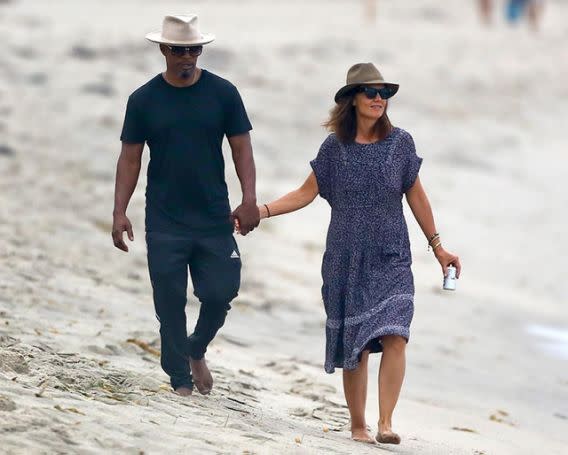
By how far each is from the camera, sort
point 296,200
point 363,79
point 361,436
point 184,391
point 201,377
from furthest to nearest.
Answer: point 201,377 < point 184,391 < point 296,200 < point 361,436 < point 363,79

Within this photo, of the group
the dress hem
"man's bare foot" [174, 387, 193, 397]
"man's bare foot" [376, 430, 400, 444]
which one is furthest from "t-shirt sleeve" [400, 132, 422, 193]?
"man's bare foot" [174, 387, 193, 397]

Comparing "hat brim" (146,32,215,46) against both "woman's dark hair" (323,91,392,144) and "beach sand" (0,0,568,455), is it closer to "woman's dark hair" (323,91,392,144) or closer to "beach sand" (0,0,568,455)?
"woman's dark hair" (323,91,392,144)

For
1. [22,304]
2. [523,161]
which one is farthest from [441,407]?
[523,161]

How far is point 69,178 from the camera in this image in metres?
15.3

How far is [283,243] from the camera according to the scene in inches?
552

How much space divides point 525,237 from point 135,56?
22.7 ft

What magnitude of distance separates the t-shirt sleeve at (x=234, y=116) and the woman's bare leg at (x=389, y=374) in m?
1.07

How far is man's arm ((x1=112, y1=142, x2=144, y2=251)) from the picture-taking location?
6.75 m

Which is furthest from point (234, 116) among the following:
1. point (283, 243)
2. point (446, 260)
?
point (283, 243)

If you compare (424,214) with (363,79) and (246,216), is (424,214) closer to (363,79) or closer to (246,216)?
(363,79)

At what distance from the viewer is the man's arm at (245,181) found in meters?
6.73

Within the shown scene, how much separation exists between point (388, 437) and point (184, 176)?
1.39 metres

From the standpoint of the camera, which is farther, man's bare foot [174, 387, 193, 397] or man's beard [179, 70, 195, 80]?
man's bare foot [174, 387, 193, 397]

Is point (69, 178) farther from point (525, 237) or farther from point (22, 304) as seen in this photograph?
point (22, 304)
